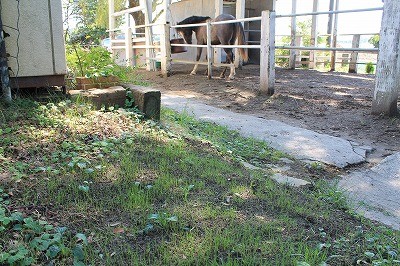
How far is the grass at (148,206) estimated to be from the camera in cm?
171

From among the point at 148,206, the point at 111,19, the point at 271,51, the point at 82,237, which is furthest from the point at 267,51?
the point at 111,19

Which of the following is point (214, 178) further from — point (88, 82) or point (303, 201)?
point (88, 82)

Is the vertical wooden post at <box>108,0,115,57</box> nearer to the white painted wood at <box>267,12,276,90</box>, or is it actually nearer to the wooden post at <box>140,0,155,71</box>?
the wooden post at <box>140,0,155,71</box>

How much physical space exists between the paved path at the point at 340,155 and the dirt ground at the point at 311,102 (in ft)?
0.88

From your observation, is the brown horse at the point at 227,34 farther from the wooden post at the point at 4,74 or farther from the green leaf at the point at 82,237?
the green leaf at the point at 82,237

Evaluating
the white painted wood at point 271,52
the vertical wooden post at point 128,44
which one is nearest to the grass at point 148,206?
the white painted wood at point 271,52

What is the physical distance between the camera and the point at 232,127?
15.2 ft

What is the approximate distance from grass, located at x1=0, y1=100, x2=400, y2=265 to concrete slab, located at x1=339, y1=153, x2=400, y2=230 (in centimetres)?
21

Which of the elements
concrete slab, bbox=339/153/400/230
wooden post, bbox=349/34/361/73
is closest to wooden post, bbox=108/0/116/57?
wooden post, bbox=349/34/361/73

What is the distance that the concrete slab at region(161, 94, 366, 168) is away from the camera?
3.70m

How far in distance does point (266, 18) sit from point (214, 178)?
14.6 feet

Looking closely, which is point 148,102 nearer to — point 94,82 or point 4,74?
point 94,82

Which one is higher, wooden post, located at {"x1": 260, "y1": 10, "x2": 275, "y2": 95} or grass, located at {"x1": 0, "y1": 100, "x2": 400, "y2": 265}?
wooden post, located at {"x1": 260, "y1": 10, "x2": 275, "y2": 95}

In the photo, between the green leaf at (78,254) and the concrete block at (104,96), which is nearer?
the green leaf at (78,254)
